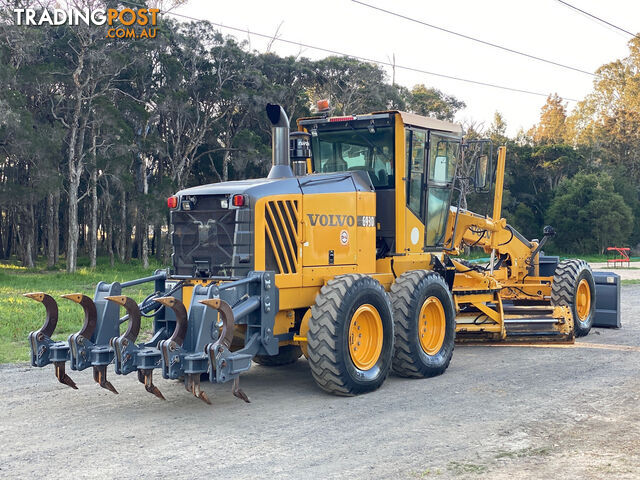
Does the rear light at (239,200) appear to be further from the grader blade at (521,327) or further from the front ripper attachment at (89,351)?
the grader blade at (521,327)

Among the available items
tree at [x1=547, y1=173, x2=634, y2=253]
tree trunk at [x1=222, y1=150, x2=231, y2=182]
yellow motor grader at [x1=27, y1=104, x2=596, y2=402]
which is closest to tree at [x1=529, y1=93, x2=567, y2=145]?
tree at [x1=547, y1=173, x2=634, y2=253]

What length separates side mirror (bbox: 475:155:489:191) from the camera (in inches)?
397

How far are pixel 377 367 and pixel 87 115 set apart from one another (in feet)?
94.0

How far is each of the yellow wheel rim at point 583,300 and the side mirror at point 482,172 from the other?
13.2 feet

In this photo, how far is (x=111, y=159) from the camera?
3500cm

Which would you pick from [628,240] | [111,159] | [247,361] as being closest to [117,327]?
[247,361]

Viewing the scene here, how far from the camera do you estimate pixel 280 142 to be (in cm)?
886

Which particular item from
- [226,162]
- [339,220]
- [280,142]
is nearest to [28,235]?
[226,162]

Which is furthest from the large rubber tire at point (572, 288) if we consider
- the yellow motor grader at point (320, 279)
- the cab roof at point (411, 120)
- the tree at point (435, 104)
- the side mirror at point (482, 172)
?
the tree at point (435, 104)

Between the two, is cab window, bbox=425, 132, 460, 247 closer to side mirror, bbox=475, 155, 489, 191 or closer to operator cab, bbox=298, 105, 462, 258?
operator cab, bbox=298, 105, 462, 258

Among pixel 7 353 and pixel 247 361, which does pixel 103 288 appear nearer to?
pixel 247 361

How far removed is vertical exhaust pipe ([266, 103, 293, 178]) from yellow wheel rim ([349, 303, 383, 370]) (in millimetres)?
1927

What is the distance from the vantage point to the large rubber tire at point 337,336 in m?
7.59

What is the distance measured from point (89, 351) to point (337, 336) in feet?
8.18
